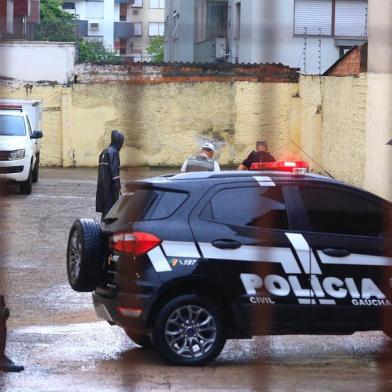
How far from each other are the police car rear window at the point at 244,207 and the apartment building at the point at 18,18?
4508 mm

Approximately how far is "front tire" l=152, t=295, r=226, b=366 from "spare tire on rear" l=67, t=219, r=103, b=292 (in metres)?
0.60

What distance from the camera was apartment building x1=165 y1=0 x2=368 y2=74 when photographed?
2.12 meters

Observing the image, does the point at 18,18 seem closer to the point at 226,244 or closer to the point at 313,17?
the point at 313,17

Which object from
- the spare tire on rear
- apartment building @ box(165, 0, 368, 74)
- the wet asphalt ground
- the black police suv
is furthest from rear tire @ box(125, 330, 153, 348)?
apartment building @ box(165, 0, 368, 74)

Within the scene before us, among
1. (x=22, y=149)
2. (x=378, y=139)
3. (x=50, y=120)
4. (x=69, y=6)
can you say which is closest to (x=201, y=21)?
(x=69, y=6)

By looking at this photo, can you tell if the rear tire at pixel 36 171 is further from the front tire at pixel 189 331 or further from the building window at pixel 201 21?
the building window at pixel 201 21

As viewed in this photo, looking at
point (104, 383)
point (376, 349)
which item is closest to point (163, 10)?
point (104, 383)

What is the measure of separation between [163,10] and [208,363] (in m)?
5.16

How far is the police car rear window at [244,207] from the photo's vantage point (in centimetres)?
695

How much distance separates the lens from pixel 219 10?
2.16 metres

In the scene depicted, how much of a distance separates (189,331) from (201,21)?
16.4 ft

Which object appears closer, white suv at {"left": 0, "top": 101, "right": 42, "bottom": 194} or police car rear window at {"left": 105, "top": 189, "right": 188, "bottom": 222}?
police car rear window at {"left": 105, "top": 189, "right": 188, "bottom": 222}

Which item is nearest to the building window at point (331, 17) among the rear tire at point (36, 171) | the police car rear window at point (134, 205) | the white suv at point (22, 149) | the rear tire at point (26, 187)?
the police car rear window at point (134, 205)

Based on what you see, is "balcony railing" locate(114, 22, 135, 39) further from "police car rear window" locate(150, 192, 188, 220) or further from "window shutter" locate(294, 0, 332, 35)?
"police car rear window" locate(150, 192, 188, 220)
